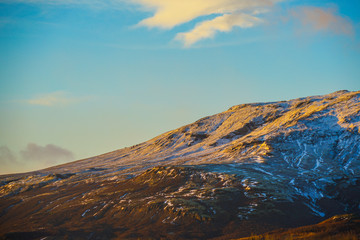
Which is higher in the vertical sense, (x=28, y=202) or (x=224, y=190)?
(x=28, y=202)

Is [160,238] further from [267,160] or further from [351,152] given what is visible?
[351,152]

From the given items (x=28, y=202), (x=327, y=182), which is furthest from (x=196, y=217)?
(x=28, y=202)

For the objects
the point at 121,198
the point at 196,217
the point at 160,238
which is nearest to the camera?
the point at 160,238

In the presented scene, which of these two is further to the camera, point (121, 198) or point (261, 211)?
point (121, 198)

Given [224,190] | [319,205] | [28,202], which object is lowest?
[319,205]

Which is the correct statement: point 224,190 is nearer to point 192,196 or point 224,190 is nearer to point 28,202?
point 192,196

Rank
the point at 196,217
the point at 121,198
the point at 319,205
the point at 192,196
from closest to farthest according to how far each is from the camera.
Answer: the point at 196,217, the point at 319,205, the point at 192,196, the point at 121,198

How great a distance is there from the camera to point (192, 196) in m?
153

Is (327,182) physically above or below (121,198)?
below

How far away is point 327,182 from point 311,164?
95.9 ft

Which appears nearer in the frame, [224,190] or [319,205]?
[319,205]

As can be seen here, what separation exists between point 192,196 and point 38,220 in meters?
62.3

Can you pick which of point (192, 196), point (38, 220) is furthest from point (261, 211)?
point (38, 220)

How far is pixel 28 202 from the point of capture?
18988cm
